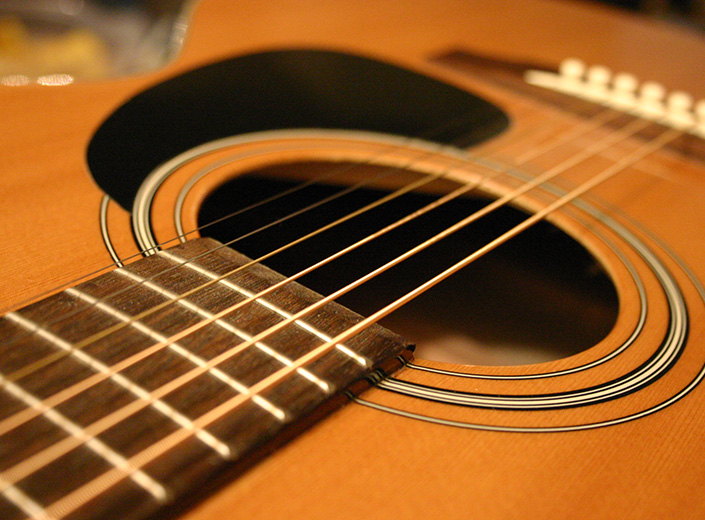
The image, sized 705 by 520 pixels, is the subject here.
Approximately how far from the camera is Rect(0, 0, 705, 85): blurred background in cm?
89

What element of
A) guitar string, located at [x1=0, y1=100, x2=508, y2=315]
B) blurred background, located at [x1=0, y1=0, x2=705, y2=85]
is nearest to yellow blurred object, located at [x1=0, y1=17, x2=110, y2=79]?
blurred background, located at [x1=0, y1=0, x2=705, y2=85]

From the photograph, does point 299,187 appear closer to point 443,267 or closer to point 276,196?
point 276,196

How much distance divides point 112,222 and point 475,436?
1.09 ft

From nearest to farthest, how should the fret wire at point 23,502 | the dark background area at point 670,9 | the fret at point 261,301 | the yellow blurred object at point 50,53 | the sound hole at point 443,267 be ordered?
the fret wire at point 23,502 < the fret at point 261,301 < the sound hole at point 443,267 < the yellow blurred object at point 50,53 < the dark background area at point 670,9

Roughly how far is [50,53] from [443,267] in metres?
0.75

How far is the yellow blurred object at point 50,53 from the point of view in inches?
34.7

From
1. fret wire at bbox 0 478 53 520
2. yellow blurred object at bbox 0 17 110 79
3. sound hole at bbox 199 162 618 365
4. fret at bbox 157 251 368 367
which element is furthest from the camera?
yellow blurred object at bbox 0 17 110 79

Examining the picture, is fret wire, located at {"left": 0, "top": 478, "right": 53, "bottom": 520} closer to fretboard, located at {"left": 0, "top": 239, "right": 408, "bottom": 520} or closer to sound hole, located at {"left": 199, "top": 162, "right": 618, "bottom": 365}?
fretboard, located at {"left": 0, "top": 239, "right": 408, "bottom": 520}

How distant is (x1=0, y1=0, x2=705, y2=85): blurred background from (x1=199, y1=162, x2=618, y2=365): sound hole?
0.36m

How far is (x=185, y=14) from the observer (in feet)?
3.00

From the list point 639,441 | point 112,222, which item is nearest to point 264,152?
point 112,222

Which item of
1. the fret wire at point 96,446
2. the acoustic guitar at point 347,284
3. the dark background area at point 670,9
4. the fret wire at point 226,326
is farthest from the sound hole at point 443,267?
the dark background area at point 670,9

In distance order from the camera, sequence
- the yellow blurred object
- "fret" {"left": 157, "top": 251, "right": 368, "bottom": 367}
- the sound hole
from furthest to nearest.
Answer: the yellow blurred object → the sound hole → "fret" {"left": 157, "top": 251, "right": 368, "bottom": 367}

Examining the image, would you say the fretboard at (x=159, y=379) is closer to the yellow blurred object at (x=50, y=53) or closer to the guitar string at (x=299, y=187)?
the guitar string at (x=299, y=187)
